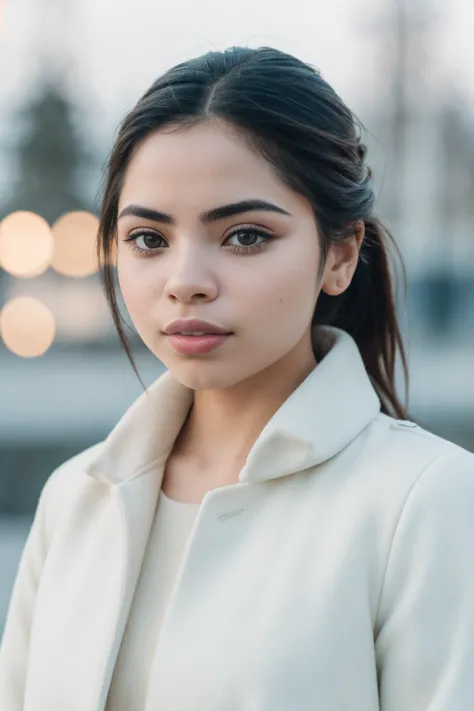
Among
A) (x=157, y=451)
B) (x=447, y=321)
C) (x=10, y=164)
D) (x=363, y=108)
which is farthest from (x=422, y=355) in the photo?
(x=157, y=451)

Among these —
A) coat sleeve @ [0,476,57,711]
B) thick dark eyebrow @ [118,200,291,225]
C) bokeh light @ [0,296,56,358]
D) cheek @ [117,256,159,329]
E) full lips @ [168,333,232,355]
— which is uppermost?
thick dark eyebrow @ [118,200,291,225]

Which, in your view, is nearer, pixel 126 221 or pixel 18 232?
pixel 126 221

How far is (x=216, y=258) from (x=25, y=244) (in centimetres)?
1522

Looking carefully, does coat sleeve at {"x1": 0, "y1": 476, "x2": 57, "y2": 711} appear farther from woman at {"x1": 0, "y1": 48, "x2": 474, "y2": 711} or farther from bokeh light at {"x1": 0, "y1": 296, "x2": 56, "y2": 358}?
bokeh light at {"x1": 0, "y1": 296, "x2": 56, "y2": 358}

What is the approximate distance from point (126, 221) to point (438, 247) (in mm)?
16027

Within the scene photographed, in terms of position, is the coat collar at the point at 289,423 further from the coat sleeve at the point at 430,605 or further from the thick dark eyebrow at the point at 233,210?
the thick dark eyebrow at the point at 233,210

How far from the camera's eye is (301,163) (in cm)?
150

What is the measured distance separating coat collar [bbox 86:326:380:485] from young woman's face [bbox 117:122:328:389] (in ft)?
0.32

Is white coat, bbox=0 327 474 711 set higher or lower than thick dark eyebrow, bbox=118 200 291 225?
lower

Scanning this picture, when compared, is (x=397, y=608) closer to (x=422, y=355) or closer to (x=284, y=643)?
(x=284, y=643)

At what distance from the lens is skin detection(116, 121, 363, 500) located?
146 centimetres

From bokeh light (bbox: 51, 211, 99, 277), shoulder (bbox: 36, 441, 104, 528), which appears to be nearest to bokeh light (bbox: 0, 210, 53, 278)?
bokeh light (bbox: 51, 211, 99, 277)

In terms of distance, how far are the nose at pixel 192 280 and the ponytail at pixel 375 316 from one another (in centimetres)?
38

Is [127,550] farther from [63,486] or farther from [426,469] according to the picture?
[426,469]
